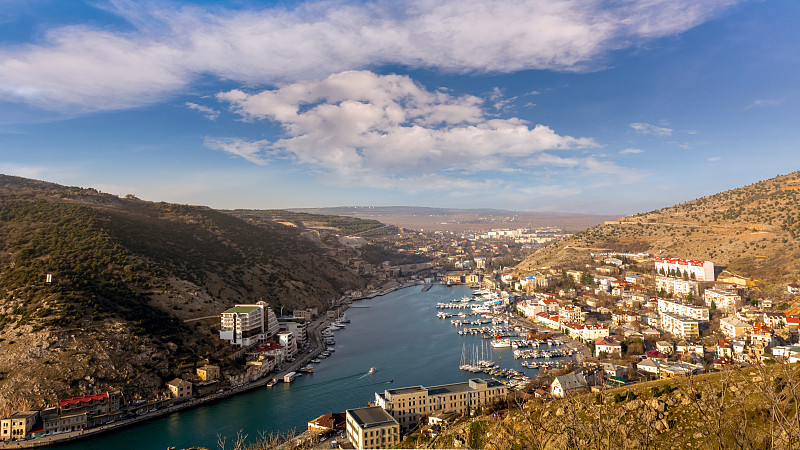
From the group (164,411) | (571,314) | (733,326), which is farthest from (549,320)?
(164,411)

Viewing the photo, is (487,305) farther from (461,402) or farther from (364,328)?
(461,402)

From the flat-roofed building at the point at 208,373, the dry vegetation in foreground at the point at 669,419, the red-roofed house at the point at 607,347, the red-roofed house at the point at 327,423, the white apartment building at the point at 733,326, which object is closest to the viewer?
the dry vegetation in foreground at the point at 669,419

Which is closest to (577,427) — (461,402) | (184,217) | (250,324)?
(461,402)

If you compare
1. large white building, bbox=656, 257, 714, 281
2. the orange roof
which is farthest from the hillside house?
large white building, bbox=656, 257, 714, 281

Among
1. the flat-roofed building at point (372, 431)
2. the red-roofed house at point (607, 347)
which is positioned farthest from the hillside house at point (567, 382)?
the red-roofed house at point (607, 347)

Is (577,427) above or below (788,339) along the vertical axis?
above

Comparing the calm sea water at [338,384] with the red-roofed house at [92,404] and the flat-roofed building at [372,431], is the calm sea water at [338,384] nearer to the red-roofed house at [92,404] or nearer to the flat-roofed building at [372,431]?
the red-roofed house at [92,404]
